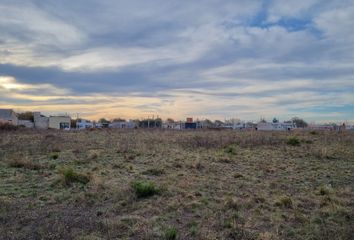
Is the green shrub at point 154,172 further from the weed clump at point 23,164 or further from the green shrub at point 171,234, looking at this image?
the green shrub at point 171,234

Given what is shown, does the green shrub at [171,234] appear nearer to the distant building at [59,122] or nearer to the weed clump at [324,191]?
the weed clump at [324,191]

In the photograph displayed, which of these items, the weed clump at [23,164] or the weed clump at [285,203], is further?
the weed clump at [23,164]

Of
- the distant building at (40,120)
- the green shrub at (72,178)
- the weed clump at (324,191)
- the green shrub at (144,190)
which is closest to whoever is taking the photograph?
the green shrub at (144,190)

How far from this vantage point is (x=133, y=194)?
319 inches

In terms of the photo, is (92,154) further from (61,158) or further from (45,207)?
(45,207)

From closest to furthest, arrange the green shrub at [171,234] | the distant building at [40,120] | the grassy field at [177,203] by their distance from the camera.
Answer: the green shrub at [171,234]
the grassy field at [177,203]
the distant building at [40,120]

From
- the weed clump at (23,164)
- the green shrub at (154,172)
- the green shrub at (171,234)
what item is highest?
the weed clump at (23,164)

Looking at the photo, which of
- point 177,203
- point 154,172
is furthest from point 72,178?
point 177,203

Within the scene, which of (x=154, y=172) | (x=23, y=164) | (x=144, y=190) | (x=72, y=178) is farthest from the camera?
(x=23, y=164)

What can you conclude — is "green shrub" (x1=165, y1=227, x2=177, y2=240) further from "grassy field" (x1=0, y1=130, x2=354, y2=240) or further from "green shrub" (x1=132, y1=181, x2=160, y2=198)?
"green shrub" (x1=132, y1=181, x2=160, y2=198)

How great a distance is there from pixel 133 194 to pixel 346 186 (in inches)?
240

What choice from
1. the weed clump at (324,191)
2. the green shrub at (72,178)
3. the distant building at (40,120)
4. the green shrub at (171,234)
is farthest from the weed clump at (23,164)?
the distant building at (40,120)

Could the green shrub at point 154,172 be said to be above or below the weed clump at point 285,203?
above

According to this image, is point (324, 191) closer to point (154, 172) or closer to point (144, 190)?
point (144, 190)
